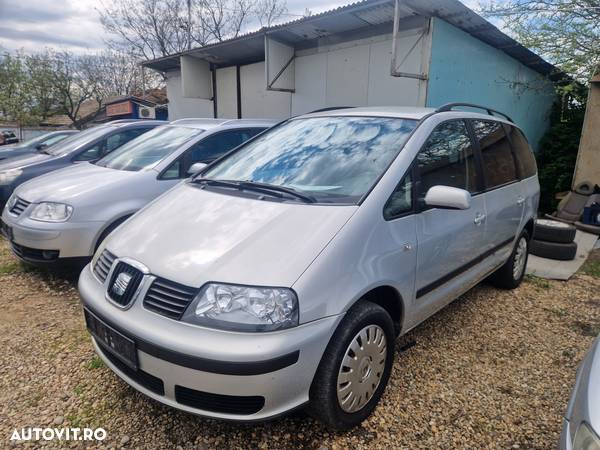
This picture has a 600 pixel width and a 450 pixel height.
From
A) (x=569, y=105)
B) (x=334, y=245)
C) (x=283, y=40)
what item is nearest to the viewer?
(x=334, y=245)

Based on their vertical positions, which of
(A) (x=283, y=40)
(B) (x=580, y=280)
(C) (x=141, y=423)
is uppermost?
(A) (x=283, y=40)

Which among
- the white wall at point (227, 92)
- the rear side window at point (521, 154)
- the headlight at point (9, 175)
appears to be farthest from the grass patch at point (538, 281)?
the white wall at point (227, 92)

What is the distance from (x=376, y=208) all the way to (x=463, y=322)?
1843 mm

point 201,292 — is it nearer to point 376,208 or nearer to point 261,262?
point 261,262

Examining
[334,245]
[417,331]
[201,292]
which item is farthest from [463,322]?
[201,292]

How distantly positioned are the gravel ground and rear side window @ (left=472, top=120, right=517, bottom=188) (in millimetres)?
1202

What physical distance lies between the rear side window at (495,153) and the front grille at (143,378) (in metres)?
2.69

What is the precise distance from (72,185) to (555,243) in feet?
18.7

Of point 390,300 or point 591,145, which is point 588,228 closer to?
point 591,145

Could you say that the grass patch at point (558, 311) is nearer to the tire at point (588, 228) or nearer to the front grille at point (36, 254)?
the tire at point (588, 228)

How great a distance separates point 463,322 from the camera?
334cm

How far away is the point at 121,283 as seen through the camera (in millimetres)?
1966

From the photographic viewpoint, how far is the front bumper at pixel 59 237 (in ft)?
11.4

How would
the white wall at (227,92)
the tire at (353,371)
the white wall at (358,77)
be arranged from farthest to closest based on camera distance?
the white wall at (227,92), the white wall at (358,77), the tire at (353,371)
